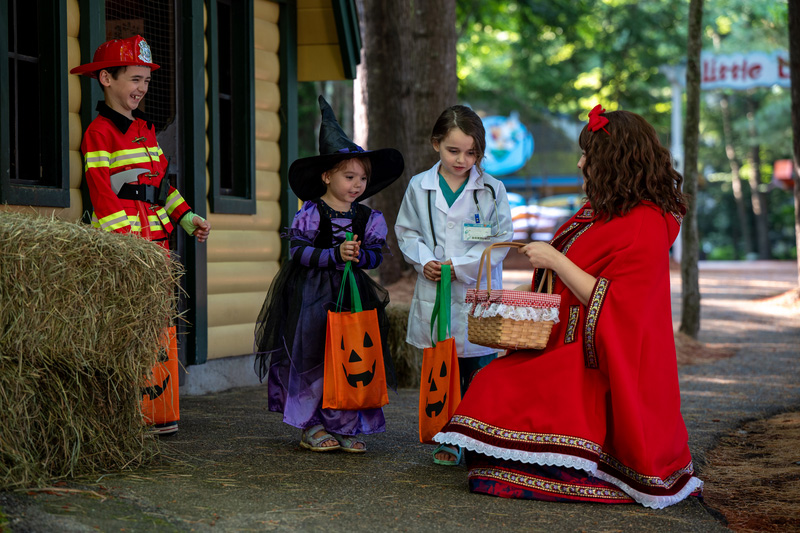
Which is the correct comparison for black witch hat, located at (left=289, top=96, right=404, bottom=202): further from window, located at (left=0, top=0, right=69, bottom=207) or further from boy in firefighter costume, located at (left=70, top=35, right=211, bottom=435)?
window, located at (left=0, top=0, right=69, bottom=207)

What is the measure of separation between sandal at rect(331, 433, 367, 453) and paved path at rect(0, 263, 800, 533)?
0.22 ft

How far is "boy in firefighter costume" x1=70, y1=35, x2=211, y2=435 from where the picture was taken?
4.75 metres

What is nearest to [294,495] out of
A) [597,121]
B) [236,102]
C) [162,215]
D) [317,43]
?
[162,215]

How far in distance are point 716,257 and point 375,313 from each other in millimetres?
A: 37273

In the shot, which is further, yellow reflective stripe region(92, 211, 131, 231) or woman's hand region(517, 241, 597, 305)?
yellow reflective stripe region(92, 211, 131, 231)

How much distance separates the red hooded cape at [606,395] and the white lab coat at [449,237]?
0.82m

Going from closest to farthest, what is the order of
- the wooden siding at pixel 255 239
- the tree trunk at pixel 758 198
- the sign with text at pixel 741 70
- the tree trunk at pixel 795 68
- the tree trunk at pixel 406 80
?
the wooden siding at pixel 255 239, the tree trunk at pixel 406 80, the tree trunk at pixel 795 68, the sign with text at pixel 741 70, the tree trunk at pixel 758 198

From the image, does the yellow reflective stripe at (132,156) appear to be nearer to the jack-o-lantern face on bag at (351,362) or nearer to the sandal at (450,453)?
the jack-o-lantern face on bag at (351,362)

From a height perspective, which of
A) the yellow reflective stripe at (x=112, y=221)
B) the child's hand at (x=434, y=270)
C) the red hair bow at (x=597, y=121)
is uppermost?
the red hair bow at (x=597, y=121)

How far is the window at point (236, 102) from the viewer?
23.4 feet

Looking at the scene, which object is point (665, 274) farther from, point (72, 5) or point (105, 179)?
point (72, 5)

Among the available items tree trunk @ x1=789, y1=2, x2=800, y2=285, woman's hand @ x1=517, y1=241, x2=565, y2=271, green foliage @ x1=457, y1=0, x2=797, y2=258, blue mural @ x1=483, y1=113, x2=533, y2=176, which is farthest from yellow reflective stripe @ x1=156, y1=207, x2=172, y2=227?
blue mural @ x1=483, y1=113, x2=533, y2=176

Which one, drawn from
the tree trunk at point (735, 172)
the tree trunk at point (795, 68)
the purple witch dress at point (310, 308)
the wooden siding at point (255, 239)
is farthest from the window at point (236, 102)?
the tree trunk at point (735, 172)

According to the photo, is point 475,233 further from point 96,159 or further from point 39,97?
point 39,97
